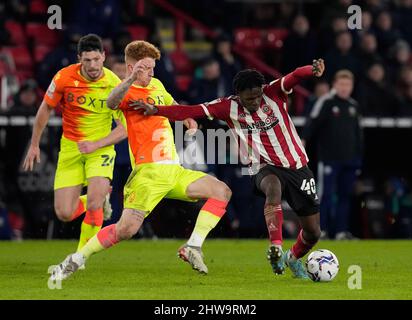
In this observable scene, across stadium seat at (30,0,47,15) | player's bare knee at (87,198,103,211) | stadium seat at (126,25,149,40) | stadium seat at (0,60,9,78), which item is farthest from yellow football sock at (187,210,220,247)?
stadium seat at (30,0,47,15)

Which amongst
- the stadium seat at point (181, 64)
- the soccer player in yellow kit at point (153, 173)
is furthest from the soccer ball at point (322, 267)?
the stadium seat at point (181, 64)

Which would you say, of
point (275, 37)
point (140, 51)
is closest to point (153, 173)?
point (140, 51)

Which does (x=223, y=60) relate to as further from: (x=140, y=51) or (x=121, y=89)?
(x=121, y=89)

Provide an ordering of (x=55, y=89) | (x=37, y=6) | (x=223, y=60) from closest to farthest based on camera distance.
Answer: (x=55, y=89), (x=223, y=60), (x=37, y=6)

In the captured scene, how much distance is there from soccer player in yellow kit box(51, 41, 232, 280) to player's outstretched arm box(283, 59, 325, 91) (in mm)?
1165

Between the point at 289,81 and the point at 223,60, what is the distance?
7420mm

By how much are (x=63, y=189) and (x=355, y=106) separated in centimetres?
574

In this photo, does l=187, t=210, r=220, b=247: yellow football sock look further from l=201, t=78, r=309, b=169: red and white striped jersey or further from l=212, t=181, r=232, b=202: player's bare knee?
l=201, t=78, r=309, b=169: red and white striped jersey

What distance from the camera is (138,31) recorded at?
61.5 feet

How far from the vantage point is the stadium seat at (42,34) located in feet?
62.1

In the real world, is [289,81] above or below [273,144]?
above
